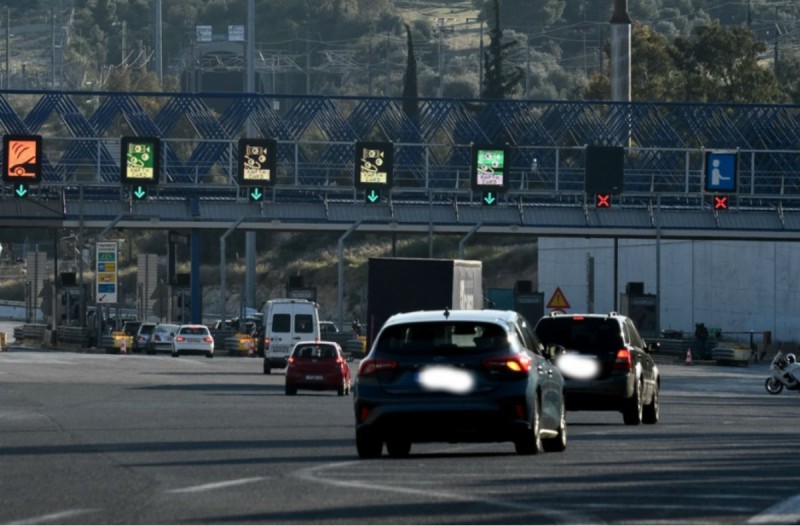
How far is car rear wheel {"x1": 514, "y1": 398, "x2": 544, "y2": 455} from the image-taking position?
66.4 ft

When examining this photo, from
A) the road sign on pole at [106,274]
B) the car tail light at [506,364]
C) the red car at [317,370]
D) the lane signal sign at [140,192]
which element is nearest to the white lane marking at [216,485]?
the car tail light at [506,364]

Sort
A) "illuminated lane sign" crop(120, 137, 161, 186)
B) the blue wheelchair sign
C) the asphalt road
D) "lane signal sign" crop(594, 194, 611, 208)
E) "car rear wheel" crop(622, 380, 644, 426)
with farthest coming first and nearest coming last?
"lane signal sign" crop(594, 194, 611, 208) < the blue wheelchair sign < "illuminated lane sign" crop(120, 137, 161, 186) < "car rear wheel" crop(622, 380, 644, 426) < the asphalt road

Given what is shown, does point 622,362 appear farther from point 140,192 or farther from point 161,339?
point 161,339

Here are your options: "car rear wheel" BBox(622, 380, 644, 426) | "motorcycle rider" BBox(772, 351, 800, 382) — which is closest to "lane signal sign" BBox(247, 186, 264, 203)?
"motorcycle rider" BBox(772, 351, 800, 382)

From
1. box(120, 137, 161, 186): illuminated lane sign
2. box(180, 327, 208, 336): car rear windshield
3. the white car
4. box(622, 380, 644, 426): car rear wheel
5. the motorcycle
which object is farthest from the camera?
box(120, 137, 161, 186): illuminated lane sign

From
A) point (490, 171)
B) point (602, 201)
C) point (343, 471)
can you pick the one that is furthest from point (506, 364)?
point (602, 201)

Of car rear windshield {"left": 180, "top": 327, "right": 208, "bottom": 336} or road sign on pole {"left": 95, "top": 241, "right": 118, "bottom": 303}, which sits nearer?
car rear windshield {"left": 180, "top": 327, "right": 208, "bottom": 336}

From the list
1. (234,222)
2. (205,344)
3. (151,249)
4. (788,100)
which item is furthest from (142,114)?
(151,249)

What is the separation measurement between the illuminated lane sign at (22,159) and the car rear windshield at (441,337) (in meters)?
51.7

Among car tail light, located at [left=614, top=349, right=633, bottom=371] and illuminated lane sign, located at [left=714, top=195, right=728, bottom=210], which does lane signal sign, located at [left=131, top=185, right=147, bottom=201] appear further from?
car tail light, located at [left=614, top=349, right=633, bottom=371]

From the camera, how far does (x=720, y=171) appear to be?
77562 millimetres

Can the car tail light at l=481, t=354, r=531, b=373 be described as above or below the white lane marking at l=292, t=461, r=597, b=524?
above

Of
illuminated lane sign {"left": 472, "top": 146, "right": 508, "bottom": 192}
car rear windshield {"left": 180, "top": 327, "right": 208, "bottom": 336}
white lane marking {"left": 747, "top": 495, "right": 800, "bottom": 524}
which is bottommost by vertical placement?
car rear windshield {"left": 180, "top": 327, "right": 208, "bottom": 336}

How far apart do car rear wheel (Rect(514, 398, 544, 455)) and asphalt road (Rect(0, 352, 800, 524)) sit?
16cm
